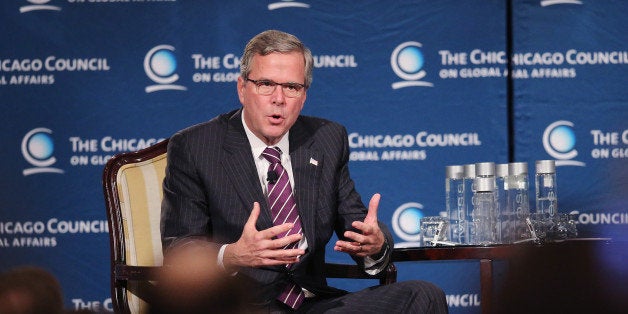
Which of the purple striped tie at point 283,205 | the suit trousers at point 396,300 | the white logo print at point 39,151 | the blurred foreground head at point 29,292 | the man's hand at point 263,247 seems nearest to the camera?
the blurred foreground head at point 29,292

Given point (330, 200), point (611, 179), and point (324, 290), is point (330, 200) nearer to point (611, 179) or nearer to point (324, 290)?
point (324, 290)

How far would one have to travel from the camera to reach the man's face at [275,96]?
259 cm

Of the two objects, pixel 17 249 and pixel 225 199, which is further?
pixel 17 249

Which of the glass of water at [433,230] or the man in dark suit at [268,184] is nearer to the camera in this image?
the man in dark suit at [268,184]

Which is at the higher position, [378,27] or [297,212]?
[378,27]

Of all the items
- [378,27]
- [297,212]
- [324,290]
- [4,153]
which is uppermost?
[378,27]

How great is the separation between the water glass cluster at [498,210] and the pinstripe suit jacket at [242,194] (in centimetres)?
62

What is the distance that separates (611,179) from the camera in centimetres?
444

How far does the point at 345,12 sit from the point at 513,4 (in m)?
0.95

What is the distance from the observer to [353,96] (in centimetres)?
445

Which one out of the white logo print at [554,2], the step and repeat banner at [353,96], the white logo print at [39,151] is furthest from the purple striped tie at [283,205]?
the white logo print at [554,2]

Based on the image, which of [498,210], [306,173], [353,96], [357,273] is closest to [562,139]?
[353,96]

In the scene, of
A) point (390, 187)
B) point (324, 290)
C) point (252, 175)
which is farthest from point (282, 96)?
point (390, 187)

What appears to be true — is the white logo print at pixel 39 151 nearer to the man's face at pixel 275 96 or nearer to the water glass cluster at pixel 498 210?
the man's face at pixel 275 96
